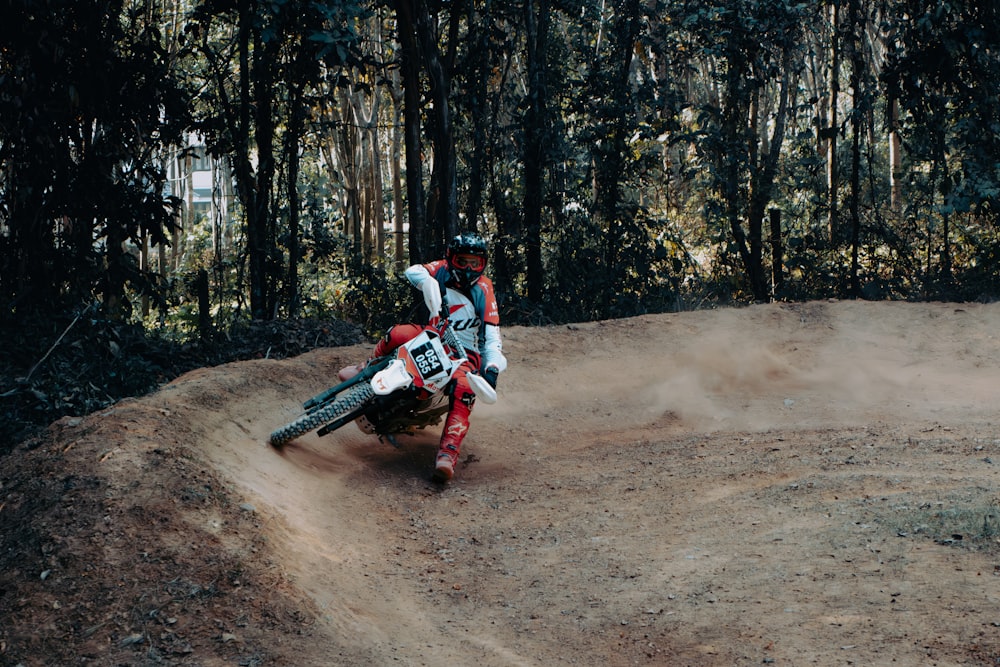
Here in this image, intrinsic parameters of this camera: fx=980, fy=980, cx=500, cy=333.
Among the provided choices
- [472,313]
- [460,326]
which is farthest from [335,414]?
[472,313]

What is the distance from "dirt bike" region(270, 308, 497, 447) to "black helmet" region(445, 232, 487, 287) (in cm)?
35

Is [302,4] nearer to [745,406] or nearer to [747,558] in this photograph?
[745,406]

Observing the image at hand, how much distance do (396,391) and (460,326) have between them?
0.99 metres

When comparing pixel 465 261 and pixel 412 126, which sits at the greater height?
pixel 412 126

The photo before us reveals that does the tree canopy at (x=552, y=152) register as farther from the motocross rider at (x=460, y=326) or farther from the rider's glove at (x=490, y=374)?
the rider's glove at (x=490, y=374)

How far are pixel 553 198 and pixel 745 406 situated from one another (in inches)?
272

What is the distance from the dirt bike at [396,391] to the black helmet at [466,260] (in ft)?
1.14

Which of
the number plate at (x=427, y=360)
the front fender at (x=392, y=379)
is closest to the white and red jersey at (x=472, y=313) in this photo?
the number plate at (x=427, y=360)

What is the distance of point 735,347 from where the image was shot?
13180 millimetres

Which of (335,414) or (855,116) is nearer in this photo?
(335,414)

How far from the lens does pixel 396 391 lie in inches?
323

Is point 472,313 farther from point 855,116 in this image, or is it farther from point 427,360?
Result: point 855,116

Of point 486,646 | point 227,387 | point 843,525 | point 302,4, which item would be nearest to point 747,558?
point 843,525

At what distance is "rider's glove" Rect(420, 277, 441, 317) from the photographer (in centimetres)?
848
